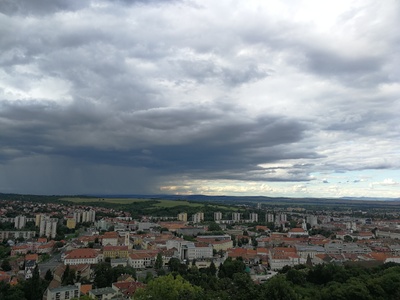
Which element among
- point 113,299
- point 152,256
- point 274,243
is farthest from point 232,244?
point 113,299

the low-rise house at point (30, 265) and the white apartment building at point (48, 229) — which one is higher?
the white apartment building at point (48, 229)

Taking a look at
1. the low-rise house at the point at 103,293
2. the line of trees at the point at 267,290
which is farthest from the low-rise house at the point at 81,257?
the line of trees at the point at 267,290

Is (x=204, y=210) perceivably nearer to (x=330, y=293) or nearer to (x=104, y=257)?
(x=104, y=257)

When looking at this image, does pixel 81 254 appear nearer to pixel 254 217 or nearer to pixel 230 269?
pixel 230 269

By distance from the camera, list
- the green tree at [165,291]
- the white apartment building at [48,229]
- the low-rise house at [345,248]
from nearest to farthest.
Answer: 1. the green tree at [165,291]
2. the low-rise house at [345,248]
3. the white apartment building at [48,229]

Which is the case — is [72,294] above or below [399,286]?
below

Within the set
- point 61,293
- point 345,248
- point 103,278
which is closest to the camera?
point 61,293

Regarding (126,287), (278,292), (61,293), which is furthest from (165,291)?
(61,293)

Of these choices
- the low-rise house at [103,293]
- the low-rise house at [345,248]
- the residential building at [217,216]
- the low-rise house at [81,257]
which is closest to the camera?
the low-rise house at [103,293]

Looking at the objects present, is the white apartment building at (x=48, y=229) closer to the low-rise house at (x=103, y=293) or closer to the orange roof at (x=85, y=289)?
the orange roof at (x=85, y=289)

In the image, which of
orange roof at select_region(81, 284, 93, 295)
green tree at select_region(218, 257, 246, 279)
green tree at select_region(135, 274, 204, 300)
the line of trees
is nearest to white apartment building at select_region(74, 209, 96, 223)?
green tree at select_region(218, 257, 246, 279)

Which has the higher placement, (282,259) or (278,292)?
(278,292)
